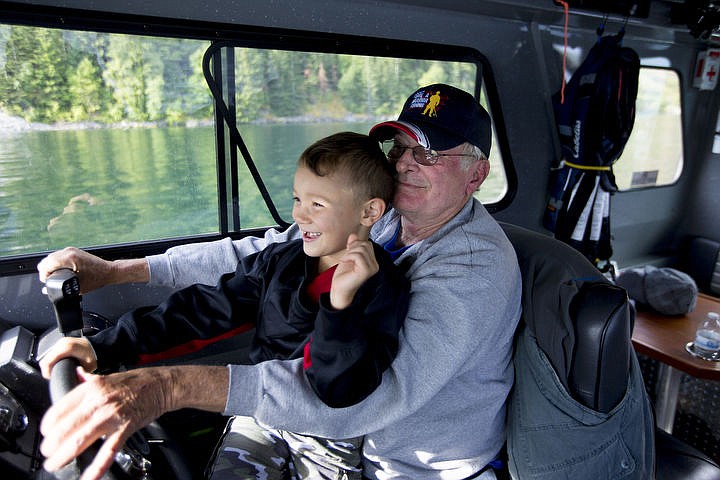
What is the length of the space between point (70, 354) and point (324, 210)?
665 mm

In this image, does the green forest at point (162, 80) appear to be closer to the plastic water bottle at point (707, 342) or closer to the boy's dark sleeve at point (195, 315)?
the boy's dark sleeve at point (195, 315)

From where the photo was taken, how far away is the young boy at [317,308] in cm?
117

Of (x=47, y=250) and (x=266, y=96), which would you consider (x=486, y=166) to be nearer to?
(x=266, y=96)

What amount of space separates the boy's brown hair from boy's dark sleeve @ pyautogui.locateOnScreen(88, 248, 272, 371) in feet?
1.46

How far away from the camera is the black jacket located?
1.17 m

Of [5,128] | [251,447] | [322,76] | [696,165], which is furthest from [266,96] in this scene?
[696,165]

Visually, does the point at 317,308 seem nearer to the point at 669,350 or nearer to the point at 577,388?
the point at 577,388

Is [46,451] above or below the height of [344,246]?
below

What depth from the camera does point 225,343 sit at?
2.62m

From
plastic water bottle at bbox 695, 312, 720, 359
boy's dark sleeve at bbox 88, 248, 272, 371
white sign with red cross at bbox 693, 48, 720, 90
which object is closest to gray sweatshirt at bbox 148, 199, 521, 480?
boy's dark sleeve at bbox 88, 248, 272, 371

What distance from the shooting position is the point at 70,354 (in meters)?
1.21

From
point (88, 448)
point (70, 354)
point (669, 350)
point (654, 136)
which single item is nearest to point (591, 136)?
point (654, 136)

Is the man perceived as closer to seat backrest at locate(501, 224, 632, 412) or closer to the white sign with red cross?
seat backrest at locate(501, 224, 632, 412)

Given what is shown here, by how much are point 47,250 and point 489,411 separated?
1792 millimetres
